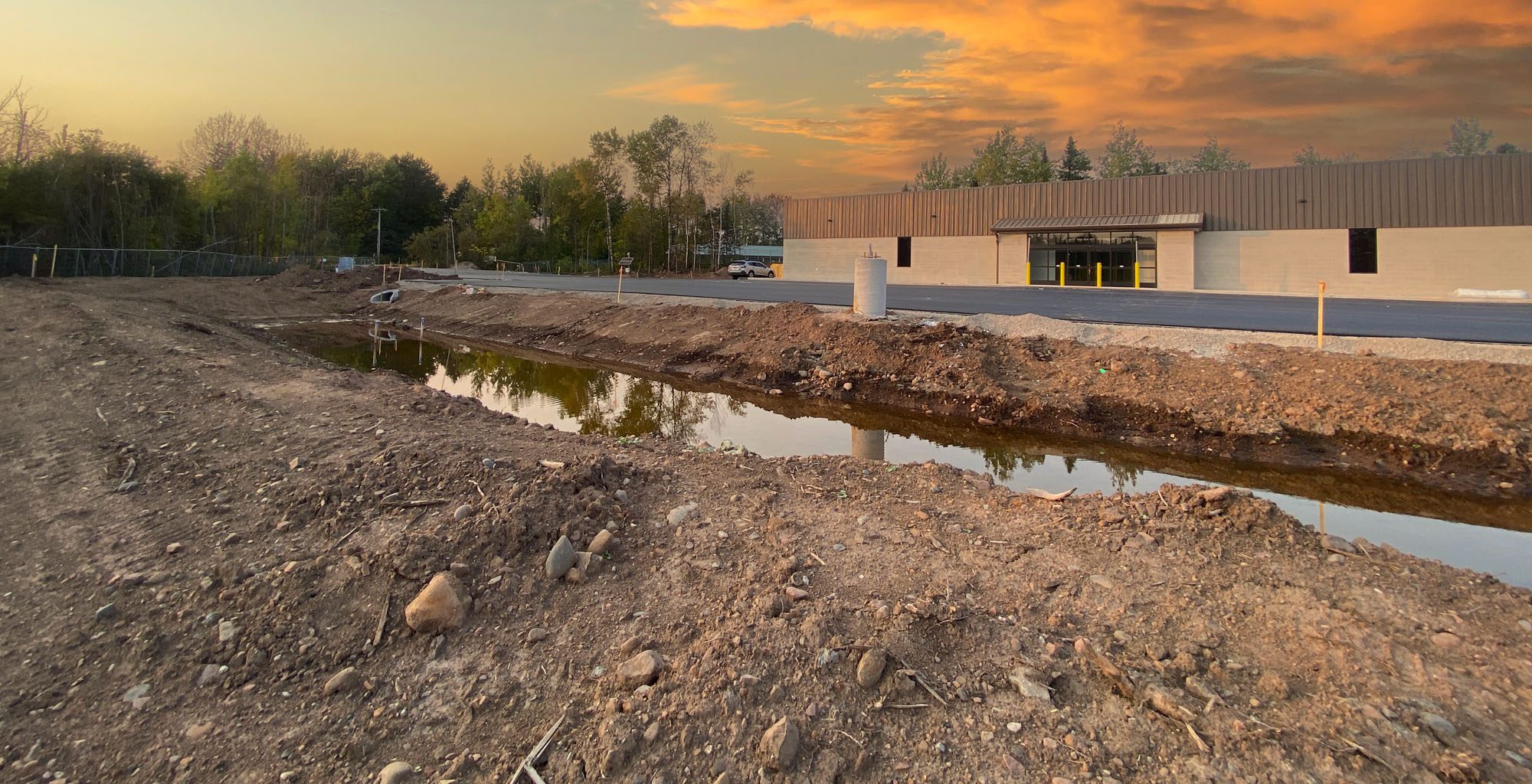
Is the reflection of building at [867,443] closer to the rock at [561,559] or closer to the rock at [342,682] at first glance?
the rock at [561,559]

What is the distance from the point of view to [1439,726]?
10.0 feet

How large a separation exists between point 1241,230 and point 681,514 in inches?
1585

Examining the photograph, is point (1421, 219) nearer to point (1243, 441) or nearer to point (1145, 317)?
point (1145, 317)

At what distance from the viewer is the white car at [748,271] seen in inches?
2073

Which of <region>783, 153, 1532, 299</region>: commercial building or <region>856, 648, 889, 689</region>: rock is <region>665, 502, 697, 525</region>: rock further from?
<region>783, 153, 1532, 299</region>: commercial building

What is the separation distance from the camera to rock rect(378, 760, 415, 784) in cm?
273

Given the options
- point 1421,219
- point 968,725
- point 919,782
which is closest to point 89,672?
point 919,782

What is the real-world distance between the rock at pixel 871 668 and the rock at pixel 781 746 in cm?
44

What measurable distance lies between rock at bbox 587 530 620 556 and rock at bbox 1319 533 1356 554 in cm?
463

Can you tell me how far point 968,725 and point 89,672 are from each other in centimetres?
377

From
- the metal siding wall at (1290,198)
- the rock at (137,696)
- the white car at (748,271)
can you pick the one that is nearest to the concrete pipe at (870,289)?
the rock at (137,696)

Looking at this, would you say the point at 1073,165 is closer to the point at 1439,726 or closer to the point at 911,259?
the point at 911,259

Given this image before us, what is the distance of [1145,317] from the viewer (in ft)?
57.4

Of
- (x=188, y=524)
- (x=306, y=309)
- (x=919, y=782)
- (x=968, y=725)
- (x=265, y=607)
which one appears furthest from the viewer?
(x=306, y=309)
